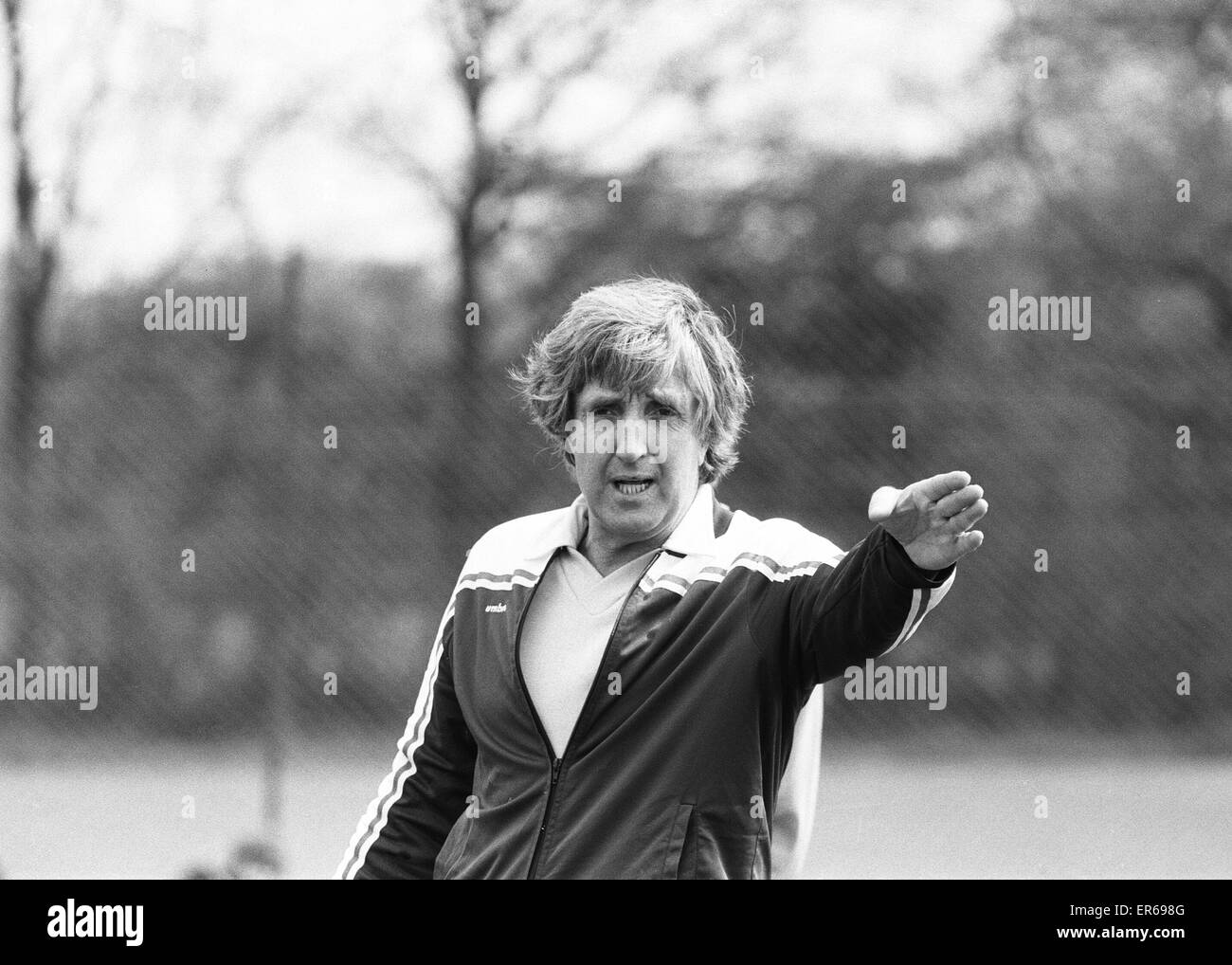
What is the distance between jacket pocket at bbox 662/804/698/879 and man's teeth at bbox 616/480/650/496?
416 mm

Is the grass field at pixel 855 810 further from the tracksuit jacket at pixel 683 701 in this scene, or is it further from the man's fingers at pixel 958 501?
the man's fingers at pixel 958 501

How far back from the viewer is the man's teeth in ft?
5.96

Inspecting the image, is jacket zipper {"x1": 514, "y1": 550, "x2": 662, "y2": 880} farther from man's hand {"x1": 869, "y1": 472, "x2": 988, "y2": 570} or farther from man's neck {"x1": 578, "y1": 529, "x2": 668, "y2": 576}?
man's hand {"x1": 869, "y1": 472, "x2": 988, "y2": 570}

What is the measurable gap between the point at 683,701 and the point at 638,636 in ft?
0.34

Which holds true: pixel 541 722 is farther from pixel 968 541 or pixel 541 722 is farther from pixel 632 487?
pixel 968 541

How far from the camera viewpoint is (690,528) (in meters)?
1.82

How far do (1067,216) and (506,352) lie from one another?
127 centimetres

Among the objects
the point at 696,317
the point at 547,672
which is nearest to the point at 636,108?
the point at 696,317

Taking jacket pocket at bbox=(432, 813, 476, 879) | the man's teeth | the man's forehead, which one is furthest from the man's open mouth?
jacket pocket at bbox=(432, 813, 476, 879)

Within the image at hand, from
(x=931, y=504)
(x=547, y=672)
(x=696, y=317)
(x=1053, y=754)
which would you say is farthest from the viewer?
(x=1053, y=754)

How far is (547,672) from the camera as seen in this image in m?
1.78

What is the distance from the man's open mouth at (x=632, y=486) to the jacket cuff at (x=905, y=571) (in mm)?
357

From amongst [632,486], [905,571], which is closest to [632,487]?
[632,486]
